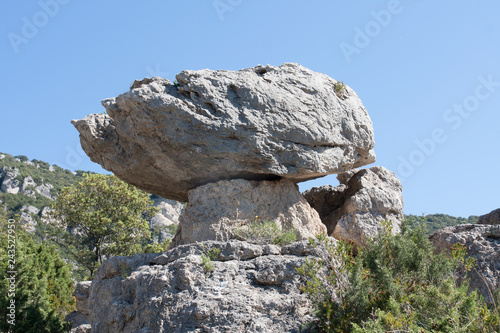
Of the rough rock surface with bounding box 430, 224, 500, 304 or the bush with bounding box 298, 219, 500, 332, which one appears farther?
the rough rock surface with bounding box 430, 224, 500, 304

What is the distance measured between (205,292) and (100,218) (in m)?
17.0

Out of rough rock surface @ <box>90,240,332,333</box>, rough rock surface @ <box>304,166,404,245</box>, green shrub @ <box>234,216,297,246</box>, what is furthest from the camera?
rough rock surface @ <box>304,166,404,245</box>

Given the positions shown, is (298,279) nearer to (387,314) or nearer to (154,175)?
(387,314)

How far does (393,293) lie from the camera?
7320mm

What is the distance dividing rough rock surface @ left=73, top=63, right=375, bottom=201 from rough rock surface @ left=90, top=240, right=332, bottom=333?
2.26 metres

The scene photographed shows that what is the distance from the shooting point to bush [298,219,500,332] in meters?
6.46

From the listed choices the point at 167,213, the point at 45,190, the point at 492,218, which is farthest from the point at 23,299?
the point at 167,213

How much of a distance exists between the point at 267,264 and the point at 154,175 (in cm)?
426

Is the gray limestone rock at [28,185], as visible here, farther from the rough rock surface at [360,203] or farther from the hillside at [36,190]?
the rough rock surface at [360,203]

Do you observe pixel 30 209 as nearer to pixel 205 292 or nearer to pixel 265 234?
pixel 265 234

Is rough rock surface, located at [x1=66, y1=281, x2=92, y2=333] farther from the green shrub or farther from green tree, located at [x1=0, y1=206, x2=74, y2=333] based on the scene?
the green shrub

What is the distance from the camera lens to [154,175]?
37.1 ft

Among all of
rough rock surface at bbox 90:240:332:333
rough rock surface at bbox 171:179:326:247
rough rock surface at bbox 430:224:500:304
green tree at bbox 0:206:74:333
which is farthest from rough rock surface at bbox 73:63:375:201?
green tree at bbox 0:206:74:333

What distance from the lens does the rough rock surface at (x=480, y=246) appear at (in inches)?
381
